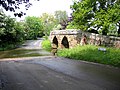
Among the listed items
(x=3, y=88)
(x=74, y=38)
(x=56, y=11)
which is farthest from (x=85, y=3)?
(x=56, y=11)

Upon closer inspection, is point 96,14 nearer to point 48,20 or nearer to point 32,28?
point 32,28


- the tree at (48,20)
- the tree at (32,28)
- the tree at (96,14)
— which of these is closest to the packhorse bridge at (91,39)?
the tree at (96,14)

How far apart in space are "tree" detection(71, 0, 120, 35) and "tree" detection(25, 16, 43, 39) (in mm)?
55566

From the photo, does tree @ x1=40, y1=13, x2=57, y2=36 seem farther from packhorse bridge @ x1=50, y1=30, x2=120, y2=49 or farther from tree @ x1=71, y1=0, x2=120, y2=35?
tree @ x1=71, y1=0, x2=120, y2=35

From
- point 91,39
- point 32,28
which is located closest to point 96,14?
point 91,39

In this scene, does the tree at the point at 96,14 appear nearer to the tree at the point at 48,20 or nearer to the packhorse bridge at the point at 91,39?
the packhorse bridge at the point at 91,39

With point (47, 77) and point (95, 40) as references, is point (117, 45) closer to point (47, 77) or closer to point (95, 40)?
point (95, 40)

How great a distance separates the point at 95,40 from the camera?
31.3 metres

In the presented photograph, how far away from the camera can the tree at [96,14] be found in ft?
96.4

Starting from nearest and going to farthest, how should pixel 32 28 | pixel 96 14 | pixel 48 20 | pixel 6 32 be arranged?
pixel 96 14 < pixel 6 32 < pixel 32 28 < pixel 48 20

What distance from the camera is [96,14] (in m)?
31.7

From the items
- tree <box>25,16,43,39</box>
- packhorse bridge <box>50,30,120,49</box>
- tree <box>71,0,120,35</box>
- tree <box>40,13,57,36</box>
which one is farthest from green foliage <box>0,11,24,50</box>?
tree <box>40,13,57,36</box>

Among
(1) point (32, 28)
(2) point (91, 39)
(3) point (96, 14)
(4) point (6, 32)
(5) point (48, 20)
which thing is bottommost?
(2) point (91, 39)

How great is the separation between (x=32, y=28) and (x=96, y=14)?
65.2 metres
